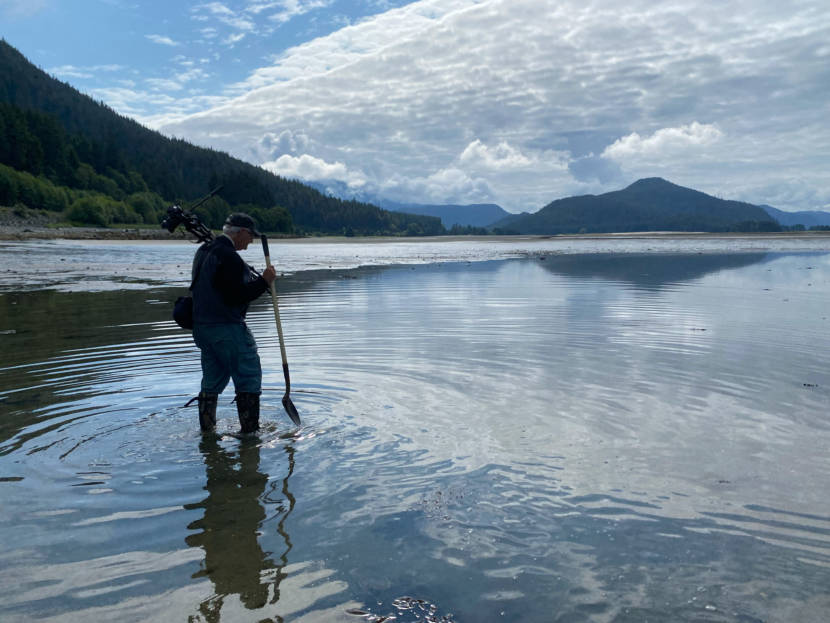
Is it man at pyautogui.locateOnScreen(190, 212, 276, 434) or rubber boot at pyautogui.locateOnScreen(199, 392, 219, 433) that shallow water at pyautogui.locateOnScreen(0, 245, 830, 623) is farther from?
man at pyautogui.locateOnScreen(190, 212, 276, 434)

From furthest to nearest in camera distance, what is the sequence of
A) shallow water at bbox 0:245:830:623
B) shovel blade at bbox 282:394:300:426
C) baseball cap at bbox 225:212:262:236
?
shovel blade at bbox 282:394:300:426, baseball cap at bbox 225:212:262:236, shallow water at bbox 0:245:830:623

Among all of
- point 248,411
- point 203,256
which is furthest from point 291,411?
point 203,256

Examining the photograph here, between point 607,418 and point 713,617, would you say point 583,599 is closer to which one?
point 713,617

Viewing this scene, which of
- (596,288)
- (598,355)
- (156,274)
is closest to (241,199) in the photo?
(156,274)

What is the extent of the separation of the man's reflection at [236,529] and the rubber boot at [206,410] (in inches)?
26.0

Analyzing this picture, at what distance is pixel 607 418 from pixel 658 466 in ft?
5.83

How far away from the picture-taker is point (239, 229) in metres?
7.93

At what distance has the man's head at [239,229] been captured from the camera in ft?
25.9

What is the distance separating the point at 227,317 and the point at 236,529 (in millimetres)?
3167

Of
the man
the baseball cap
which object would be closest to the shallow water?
the man

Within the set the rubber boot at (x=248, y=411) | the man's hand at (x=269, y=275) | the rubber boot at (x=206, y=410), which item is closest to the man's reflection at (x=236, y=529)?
the rubber boot at (x=248, y=411)

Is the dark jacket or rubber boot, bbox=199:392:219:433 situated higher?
the dark jacket

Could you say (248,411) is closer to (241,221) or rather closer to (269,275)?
(269,275)

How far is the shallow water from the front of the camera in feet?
14.2
